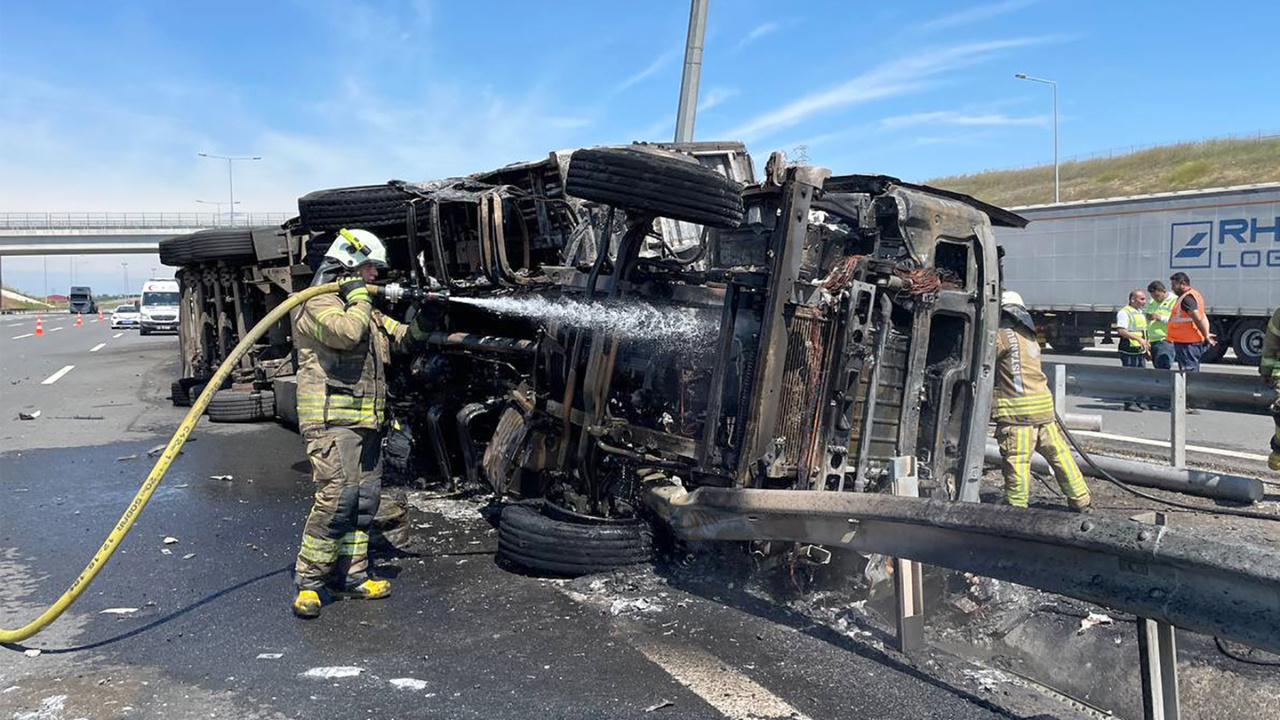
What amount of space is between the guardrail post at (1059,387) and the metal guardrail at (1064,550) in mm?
4800

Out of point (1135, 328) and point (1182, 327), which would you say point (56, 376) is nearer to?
point (1135, 328)

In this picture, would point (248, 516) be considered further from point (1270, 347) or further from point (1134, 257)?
point (1134, 257)

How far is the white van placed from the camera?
29859 millimetres

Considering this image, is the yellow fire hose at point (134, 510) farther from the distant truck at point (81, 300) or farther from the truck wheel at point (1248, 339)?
the distant truck at point (81, 300)

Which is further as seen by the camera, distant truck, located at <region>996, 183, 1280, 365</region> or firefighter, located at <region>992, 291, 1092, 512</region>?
distant truck, located at <region>996, 183, 1280, 365</region>

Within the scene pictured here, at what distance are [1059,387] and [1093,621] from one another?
397cm

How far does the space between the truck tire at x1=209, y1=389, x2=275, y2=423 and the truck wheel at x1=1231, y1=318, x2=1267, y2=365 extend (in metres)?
17.7

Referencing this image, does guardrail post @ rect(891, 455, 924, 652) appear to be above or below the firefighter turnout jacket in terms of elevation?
below

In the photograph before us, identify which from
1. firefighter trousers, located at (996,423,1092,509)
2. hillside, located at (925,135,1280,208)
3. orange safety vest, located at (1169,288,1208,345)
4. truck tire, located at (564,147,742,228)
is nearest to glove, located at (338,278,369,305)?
truck tire, located at (564,147,742,228)

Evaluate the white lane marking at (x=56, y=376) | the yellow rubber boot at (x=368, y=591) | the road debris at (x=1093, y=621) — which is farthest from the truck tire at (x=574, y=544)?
the white lane marking at (x=56, y=376)

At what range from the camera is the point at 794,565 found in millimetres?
4336

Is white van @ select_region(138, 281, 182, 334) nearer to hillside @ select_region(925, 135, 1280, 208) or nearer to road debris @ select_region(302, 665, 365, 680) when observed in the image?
road debris @ select_region(302, 665, 365, 680)

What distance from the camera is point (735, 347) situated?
174 inches

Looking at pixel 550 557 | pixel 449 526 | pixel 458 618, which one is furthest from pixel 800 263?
pixel 449 526
